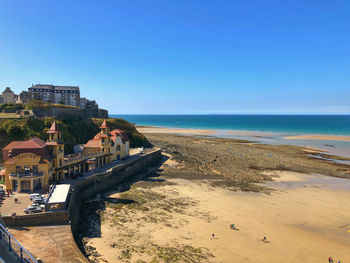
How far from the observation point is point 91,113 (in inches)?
2739

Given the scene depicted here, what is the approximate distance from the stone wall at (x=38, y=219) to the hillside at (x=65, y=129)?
2559 cm

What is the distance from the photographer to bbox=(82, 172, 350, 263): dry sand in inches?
814

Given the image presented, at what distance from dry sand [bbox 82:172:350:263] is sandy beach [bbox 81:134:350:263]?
92 mm

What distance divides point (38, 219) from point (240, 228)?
21.4m

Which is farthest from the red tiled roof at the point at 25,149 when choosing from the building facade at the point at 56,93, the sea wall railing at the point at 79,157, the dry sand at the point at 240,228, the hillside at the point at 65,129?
the building facade at the point at 56,93

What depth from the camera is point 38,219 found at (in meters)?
21.3

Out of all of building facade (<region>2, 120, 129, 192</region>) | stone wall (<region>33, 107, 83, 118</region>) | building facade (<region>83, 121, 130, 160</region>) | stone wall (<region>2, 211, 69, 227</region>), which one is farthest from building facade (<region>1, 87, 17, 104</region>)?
stone wall (<region>2, 211, 69, 227</region>)

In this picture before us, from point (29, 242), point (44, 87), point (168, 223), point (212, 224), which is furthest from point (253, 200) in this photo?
point (44, 87)

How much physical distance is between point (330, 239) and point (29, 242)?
2990 centimetres

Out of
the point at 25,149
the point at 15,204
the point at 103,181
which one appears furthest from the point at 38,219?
the point at 103,181

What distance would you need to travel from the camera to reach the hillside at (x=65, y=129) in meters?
41.6

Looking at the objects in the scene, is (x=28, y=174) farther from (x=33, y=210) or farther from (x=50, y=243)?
(x=50, y=243)

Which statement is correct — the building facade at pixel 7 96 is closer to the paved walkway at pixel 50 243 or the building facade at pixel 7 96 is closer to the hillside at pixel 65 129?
the hillside at pixel 65 129

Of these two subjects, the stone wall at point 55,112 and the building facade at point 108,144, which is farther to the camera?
the stone wall at point 55,112
